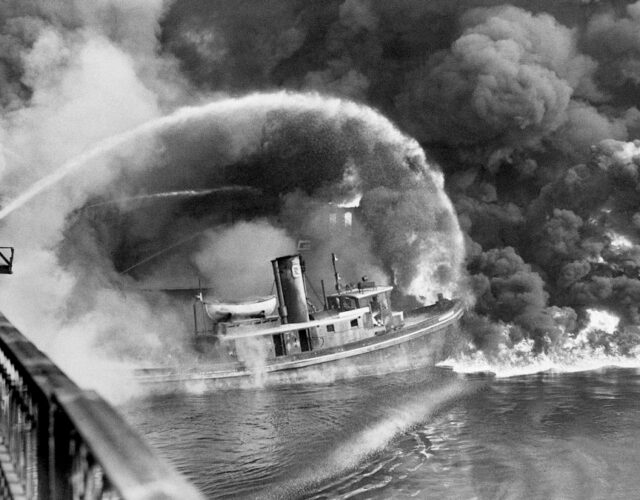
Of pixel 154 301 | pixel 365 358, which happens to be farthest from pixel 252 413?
pixel 154 301

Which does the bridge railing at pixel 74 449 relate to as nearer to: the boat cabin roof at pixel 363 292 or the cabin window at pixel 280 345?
the cabin window at pixel 280 345

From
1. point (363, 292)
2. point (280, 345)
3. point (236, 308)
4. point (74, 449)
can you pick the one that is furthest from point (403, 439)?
point (74, 449)

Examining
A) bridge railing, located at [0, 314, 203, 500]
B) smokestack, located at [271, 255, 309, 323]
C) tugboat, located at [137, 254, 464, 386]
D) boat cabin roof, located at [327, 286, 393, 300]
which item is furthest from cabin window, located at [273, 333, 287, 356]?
bridge railing, located at [0, 314, 203, 500]

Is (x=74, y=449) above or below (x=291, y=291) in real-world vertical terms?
below

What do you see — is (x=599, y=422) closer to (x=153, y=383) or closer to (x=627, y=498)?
(x=627, y=498)

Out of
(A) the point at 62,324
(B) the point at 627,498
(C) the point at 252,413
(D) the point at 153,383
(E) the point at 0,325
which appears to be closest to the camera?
(E) the point at 0,325

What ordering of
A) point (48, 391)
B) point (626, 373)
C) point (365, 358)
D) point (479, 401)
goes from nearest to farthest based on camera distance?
point (48, 391) < point (479, 401) < point (365, 358) < point (626, 373)

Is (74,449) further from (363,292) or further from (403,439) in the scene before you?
(363,292)
